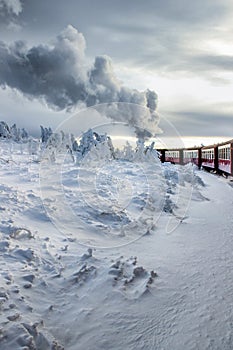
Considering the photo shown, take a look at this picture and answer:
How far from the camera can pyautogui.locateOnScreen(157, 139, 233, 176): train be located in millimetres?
25359

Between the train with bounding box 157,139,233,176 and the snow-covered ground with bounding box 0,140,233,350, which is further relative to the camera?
the train with bounding box 157,139,233,176

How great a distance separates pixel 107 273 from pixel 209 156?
3151cm

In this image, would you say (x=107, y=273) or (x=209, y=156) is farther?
(x=209, y=156)

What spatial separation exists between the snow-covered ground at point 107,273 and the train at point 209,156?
15611mm

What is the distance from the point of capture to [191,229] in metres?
9.12

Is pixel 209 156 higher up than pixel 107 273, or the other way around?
pixel 209 156

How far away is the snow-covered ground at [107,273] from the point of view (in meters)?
4.20

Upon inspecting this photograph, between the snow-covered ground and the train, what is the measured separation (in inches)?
615

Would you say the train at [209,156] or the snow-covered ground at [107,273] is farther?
the train at [209,156]

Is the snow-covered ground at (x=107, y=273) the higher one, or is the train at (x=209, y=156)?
the train at (x=209, y=156)

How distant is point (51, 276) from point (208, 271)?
2869mm

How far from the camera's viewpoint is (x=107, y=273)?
220 inches

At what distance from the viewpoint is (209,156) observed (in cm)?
3525

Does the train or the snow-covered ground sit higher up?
the train
